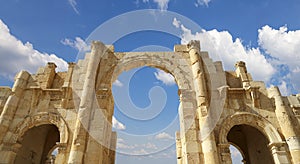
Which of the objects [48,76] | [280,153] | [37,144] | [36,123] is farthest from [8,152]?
[280,153]

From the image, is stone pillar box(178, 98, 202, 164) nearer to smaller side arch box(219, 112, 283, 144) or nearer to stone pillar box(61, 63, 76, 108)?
smaller side arch box(219, 112, 283, 144)

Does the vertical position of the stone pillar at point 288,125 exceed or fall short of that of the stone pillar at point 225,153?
it exceeds it

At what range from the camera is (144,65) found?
11766 millimetres

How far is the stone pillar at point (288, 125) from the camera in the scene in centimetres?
898

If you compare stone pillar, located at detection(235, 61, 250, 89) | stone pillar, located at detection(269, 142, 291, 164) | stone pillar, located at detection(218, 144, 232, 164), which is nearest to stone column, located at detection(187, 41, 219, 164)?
stone pillar, located at detection(218, 144, 232, 164)

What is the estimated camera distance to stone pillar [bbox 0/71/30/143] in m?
9.57

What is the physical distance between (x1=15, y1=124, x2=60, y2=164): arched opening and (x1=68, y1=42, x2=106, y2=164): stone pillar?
330cm

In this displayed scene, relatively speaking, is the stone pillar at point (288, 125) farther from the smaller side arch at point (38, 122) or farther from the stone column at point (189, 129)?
the smaller side arch at point (38, 122)

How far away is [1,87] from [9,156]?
369 centimetres

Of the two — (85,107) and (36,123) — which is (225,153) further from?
(36,123)

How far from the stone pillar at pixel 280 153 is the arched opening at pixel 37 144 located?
11.5m

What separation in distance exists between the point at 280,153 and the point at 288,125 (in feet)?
4.34

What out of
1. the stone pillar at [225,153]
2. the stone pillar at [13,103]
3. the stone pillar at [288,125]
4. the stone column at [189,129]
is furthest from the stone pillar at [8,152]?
the stone pillar at [288,125]

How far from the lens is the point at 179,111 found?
10633 millimetres
